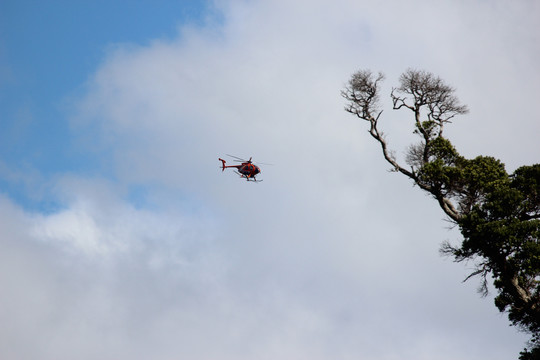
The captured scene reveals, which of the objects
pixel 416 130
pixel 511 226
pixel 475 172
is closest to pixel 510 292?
pixel 511 226

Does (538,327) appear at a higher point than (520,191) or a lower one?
lower

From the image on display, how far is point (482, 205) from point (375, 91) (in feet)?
47.8

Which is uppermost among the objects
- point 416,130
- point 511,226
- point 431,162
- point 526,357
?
point 416,130

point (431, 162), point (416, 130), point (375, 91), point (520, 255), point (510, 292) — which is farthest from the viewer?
point (375, 91)

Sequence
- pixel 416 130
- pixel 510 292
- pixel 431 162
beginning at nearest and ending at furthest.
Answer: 1. pixel 510 292
2. pixel 431 162
3. pixel 416 130

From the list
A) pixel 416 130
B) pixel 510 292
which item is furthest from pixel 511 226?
pixel 416 130

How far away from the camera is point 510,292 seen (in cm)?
3569

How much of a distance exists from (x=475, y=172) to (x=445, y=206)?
3264 mm

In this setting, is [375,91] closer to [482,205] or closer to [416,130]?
[416,130]

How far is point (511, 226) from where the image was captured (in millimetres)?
33719

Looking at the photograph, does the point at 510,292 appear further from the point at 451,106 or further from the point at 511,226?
the point at 451,106

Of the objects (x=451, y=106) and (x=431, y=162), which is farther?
(x=451, y=106)

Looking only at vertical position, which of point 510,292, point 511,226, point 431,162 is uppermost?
point 431,162

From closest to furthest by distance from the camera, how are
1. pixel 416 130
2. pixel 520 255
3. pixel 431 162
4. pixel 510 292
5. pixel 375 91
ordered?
pixel 520 255 < pixel 510 292 < pixel 431 162 < pixel 416 130 < pixel 375 91
